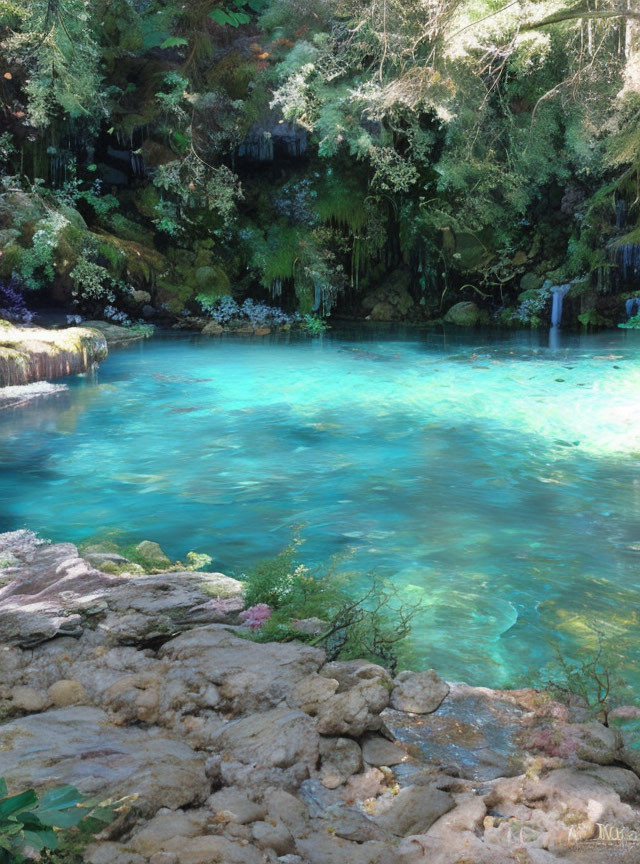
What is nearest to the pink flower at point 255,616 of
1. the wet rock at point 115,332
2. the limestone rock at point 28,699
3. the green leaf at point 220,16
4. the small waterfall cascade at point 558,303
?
the limestone rock at point 28,699

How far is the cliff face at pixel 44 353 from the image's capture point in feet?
37.1

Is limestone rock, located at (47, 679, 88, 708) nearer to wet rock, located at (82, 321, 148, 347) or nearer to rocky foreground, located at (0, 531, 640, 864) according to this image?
rocky foreground, located at (0, 531, 640, 864)

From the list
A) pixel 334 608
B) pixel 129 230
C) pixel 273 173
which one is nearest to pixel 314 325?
pixel 273 173

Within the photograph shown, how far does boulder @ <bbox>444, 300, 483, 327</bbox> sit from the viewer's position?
19.5 metres

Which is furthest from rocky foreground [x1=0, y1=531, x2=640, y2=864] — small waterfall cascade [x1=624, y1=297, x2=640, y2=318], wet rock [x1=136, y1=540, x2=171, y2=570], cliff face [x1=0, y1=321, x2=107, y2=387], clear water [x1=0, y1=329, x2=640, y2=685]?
small waterfall cascade [x1=624, y1=297, x2=640, y2=318]

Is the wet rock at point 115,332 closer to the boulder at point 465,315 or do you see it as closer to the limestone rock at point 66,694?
the boulder at point 465,315

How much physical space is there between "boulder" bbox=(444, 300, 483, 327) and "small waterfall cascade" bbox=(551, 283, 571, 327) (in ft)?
5.96

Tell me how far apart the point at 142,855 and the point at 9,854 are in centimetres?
51

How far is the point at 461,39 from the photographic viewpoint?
10789 mm

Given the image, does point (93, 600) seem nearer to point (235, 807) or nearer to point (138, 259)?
point (235, 807)

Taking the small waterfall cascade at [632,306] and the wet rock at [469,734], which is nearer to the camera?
the wet rock at [469,734]

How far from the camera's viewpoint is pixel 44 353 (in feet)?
39.2

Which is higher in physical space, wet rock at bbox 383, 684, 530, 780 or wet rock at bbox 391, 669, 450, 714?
wet rock at bbox 391, 669, 450, 714

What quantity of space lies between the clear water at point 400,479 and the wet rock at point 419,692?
406mm
